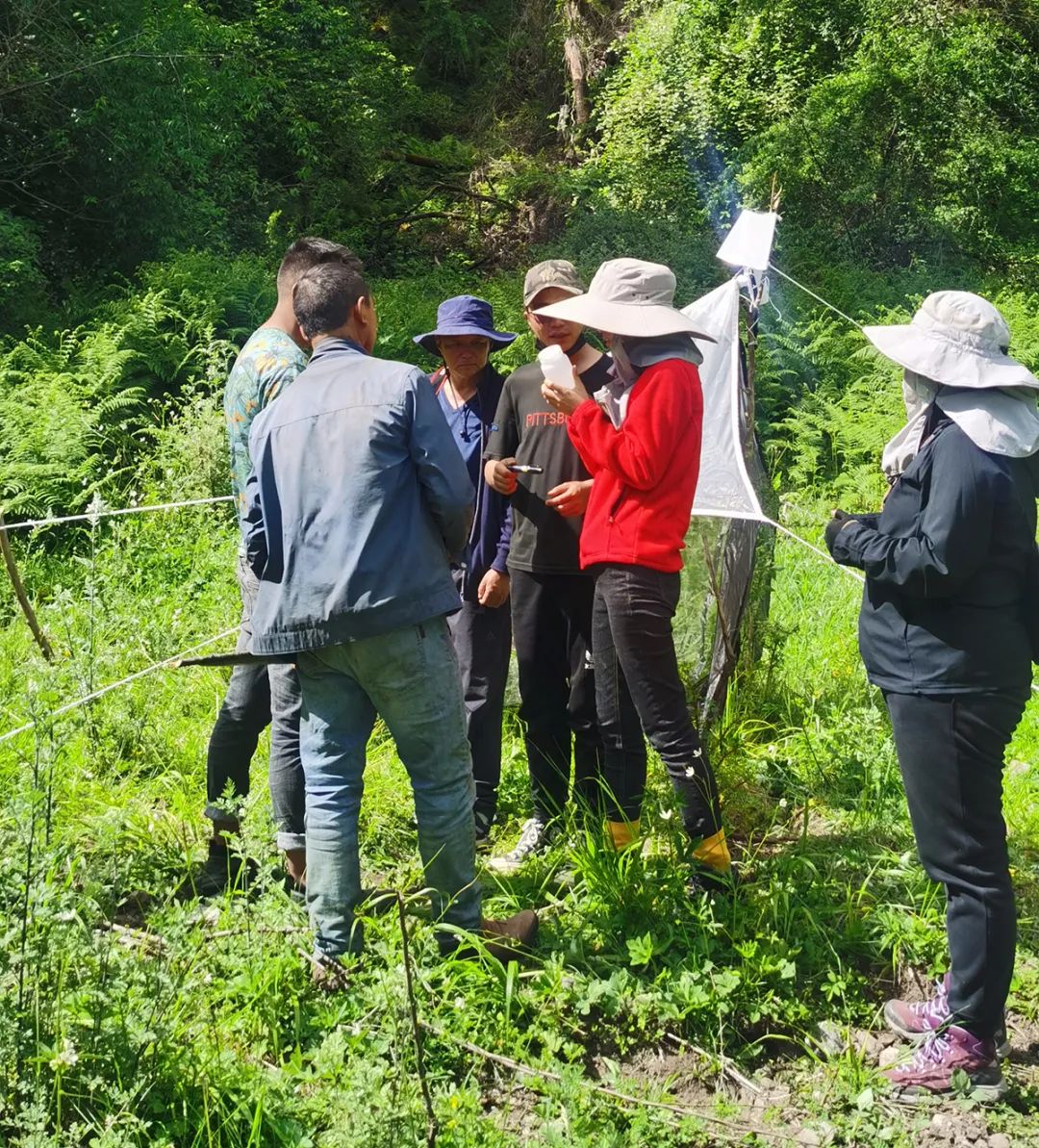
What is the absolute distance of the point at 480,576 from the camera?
3.95 meters

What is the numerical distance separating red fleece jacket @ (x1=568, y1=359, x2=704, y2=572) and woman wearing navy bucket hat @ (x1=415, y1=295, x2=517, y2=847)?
→ 64 cm

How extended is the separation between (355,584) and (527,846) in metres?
1.46

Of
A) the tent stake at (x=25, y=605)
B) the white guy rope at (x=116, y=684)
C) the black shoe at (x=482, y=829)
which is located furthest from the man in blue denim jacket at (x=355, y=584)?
the tent stake at (x=25, y=605)

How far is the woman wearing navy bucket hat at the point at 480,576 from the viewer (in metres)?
3.88

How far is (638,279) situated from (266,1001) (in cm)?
228

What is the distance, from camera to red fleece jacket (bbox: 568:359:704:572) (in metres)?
3.22

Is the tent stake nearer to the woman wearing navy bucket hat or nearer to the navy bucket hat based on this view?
the woman wearing navy bucket hat

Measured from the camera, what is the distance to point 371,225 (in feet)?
58.9

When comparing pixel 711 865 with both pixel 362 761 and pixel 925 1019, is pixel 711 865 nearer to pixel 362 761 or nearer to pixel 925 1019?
pixel 925 1019

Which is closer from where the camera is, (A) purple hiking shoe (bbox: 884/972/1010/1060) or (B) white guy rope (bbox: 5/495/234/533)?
(A) purple hiking shoe (bbox: 884/972/1010/1060)

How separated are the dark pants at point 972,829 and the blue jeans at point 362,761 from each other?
118cm

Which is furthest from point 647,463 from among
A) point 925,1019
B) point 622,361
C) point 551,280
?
point 925,1019

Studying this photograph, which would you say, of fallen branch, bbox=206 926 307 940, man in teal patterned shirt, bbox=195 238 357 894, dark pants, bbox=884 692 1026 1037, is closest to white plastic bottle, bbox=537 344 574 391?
man in teal patterned shirt, bbox=195 238 357 894

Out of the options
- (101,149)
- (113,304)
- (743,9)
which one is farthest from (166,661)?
(743,9)
